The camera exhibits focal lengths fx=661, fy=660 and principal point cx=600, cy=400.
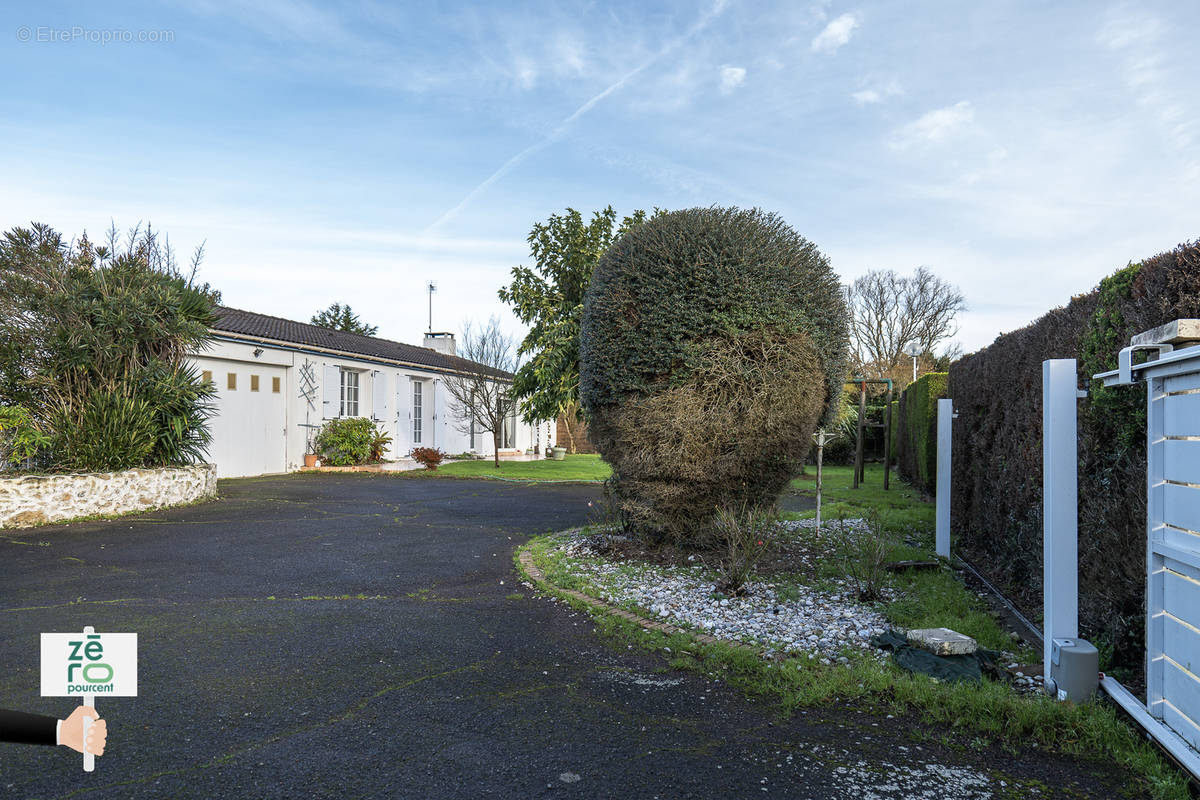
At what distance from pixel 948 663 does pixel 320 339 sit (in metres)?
18.3

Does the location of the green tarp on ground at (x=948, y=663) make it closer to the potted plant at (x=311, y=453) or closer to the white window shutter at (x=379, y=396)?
the potted plant at (x=311, y=453)

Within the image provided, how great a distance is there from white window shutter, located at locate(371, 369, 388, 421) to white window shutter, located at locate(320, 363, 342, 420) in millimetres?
1182

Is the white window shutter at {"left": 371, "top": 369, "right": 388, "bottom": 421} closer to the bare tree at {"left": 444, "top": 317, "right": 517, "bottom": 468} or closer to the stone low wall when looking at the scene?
the bare tree at {"left": 444, "top": 317, "right": 517, "bottom": 468}

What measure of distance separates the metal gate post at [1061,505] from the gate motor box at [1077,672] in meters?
0.15

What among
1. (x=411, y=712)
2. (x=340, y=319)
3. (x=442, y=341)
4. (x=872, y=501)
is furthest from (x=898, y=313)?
(x=411, y=712)

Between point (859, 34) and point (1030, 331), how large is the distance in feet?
14.0

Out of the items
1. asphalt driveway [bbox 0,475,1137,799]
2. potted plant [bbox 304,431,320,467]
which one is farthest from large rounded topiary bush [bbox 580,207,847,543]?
potted plant [bbox 304,431,320,467]

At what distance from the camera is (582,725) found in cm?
311

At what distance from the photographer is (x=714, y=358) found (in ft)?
19.5

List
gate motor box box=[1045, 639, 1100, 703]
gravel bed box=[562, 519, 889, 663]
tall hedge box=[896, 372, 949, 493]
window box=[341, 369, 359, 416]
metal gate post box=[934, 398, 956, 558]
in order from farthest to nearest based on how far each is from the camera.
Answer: window box=[341, 369, 359, 416]
tall hedge box=[896, 372, 949, 493]
metal gate post box=[934, 398, 956, 558]
gravel bed box=[562, 519, 889, 663]
gate motor box box=[1045, 639, 1100, 703]

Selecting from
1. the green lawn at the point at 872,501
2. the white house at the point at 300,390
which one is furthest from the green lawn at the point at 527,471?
the green lawn at the point at 872,501

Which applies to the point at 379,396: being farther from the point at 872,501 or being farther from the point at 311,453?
the point at 872,501

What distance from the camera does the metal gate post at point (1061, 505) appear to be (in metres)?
3.44

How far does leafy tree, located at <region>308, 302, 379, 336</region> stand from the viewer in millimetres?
43531
